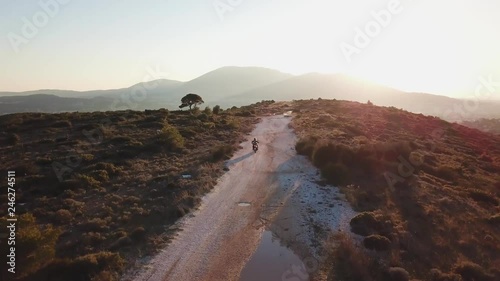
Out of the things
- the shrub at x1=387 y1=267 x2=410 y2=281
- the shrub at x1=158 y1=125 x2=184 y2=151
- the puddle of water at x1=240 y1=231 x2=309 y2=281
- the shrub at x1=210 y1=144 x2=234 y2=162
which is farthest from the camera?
the shrub at x1=158 y1=125 x2=184 y2=151

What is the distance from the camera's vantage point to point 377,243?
19.6 m

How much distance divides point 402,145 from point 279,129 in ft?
73.7

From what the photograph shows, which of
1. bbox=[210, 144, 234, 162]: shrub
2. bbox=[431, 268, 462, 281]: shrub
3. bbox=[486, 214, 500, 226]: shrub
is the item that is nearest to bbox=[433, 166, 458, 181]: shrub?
bbox=[486, 214, 500, 226]: shrub

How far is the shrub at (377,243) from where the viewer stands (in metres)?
19.5

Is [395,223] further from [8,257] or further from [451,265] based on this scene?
[8,257]

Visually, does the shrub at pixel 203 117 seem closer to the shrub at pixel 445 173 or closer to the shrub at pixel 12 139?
the shrub at pixel 12 139

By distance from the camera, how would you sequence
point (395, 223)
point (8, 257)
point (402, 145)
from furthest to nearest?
point (402, 145)
point (395, 223)
point (8, 257)

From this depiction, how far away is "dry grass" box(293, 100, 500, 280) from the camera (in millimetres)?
19312

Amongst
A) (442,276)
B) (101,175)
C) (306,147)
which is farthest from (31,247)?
(306,147)

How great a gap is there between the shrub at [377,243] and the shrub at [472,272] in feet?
12.1

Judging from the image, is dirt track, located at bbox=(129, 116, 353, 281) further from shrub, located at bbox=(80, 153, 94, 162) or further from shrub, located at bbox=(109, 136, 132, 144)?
shrub, located at bbox=(109, 136, 132, 144)

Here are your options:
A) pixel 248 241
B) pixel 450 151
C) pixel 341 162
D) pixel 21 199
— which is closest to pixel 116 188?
pixel 21 199

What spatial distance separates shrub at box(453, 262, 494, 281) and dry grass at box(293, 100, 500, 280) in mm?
49

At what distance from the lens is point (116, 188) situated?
86.7 feet
